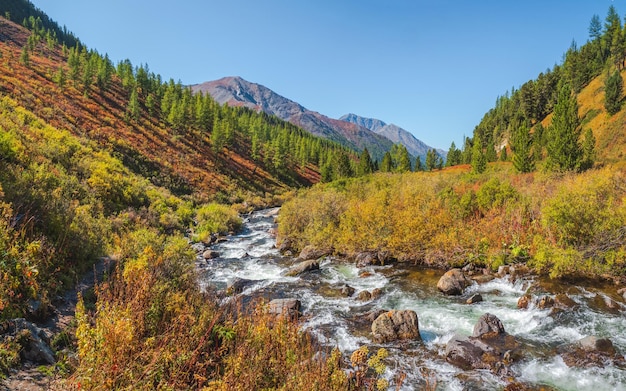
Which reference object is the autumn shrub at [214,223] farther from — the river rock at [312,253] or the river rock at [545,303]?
the river rock at [545,303]

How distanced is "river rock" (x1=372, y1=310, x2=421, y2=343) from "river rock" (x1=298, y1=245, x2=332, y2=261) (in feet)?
40.8

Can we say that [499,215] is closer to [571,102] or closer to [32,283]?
[32,283]

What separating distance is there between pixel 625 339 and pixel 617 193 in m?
10.0

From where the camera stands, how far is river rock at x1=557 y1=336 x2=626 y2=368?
9.89 meters

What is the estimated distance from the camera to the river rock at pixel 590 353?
989cm

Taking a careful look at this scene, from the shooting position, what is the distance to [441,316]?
1369 cm

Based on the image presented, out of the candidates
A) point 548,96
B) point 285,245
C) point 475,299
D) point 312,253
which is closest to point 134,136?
point 285,245

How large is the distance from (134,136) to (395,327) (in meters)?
67.6

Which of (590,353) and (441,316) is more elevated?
(590,353)

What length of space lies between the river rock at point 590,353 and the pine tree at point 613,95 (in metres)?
85.9

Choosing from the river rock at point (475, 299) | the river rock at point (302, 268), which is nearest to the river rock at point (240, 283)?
the river rock at point (302, 268)

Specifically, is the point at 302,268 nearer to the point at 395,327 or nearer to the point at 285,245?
the point at 285,245

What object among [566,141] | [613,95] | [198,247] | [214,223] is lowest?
[198,247]

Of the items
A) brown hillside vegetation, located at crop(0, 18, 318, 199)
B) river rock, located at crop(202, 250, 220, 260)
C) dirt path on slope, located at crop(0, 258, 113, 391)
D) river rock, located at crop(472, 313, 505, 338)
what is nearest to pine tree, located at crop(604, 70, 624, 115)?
brown hillside vegetation, located at crop(0, 18, 318, 199)
